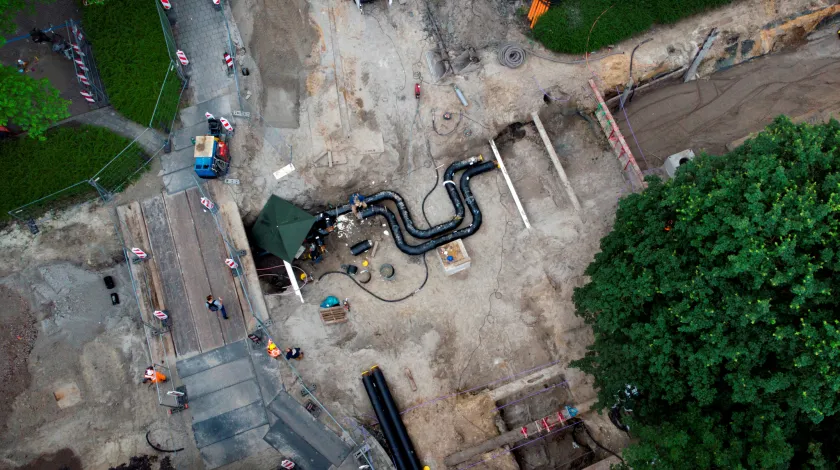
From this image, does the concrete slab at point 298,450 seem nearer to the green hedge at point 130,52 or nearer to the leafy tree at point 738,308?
the leafy tree at point 738,308

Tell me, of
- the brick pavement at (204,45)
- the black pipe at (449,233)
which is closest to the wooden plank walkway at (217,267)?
the brick pavement at (204,45)

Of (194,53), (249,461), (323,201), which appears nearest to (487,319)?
(323,201)

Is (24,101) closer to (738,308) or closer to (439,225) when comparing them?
(439,225)

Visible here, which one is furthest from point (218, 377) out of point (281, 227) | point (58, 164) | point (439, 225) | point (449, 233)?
point (58, 164)

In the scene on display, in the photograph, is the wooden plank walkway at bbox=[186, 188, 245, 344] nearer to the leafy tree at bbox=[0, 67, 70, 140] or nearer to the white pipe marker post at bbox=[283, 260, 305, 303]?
the white pipe marker post at bbox=[283, 260, 305, 303]

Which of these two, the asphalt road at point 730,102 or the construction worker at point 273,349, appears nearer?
the construction worker at point 273,349

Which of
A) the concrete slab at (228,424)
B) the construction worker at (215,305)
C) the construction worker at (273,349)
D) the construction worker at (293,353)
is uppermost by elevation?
the construction worker at (215,305)

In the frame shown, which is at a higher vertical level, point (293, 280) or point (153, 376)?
point (293, 280)
